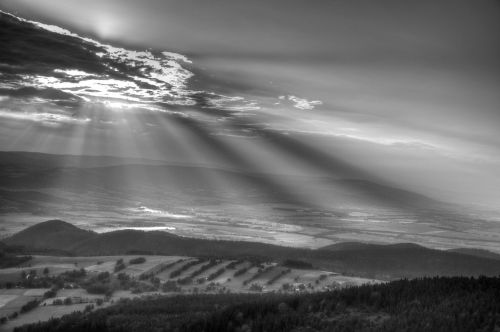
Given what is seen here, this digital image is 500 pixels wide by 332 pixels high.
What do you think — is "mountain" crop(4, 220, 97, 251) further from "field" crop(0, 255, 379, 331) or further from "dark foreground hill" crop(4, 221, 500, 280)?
"field" crop(0, 255, 379, 331)

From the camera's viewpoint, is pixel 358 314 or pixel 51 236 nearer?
pixel 358 314

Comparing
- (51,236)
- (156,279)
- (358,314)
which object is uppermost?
(358,314)

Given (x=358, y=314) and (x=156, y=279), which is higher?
(x=358, y=314)

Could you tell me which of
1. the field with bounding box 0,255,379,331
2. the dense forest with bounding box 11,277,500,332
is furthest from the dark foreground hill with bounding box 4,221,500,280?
the dense forest with bounding box 11,277,500,332

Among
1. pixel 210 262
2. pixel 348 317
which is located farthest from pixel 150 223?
pixel 348 317

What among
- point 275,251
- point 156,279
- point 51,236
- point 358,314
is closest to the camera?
point 358,314

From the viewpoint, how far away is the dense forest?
1773 cm

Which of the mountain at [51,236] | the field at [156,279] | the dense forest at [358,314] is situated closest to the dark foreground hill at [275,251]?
the mountain at [51,236]

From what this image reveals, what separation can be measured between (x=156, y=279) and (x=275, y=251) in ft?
148

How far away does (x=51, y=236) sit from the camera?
94.3m

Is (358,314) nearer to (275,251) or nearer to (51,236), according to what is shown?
(275,251)

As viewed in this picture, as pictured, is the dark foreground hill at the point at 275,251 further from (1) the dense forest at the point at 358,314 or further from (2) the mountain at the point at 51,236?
(1) the dense forest at the point at 358,314

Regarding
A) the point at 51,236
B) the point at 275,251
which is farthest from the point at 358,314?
the point at 51,236

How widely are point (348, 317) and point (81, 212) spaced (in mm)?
150619
